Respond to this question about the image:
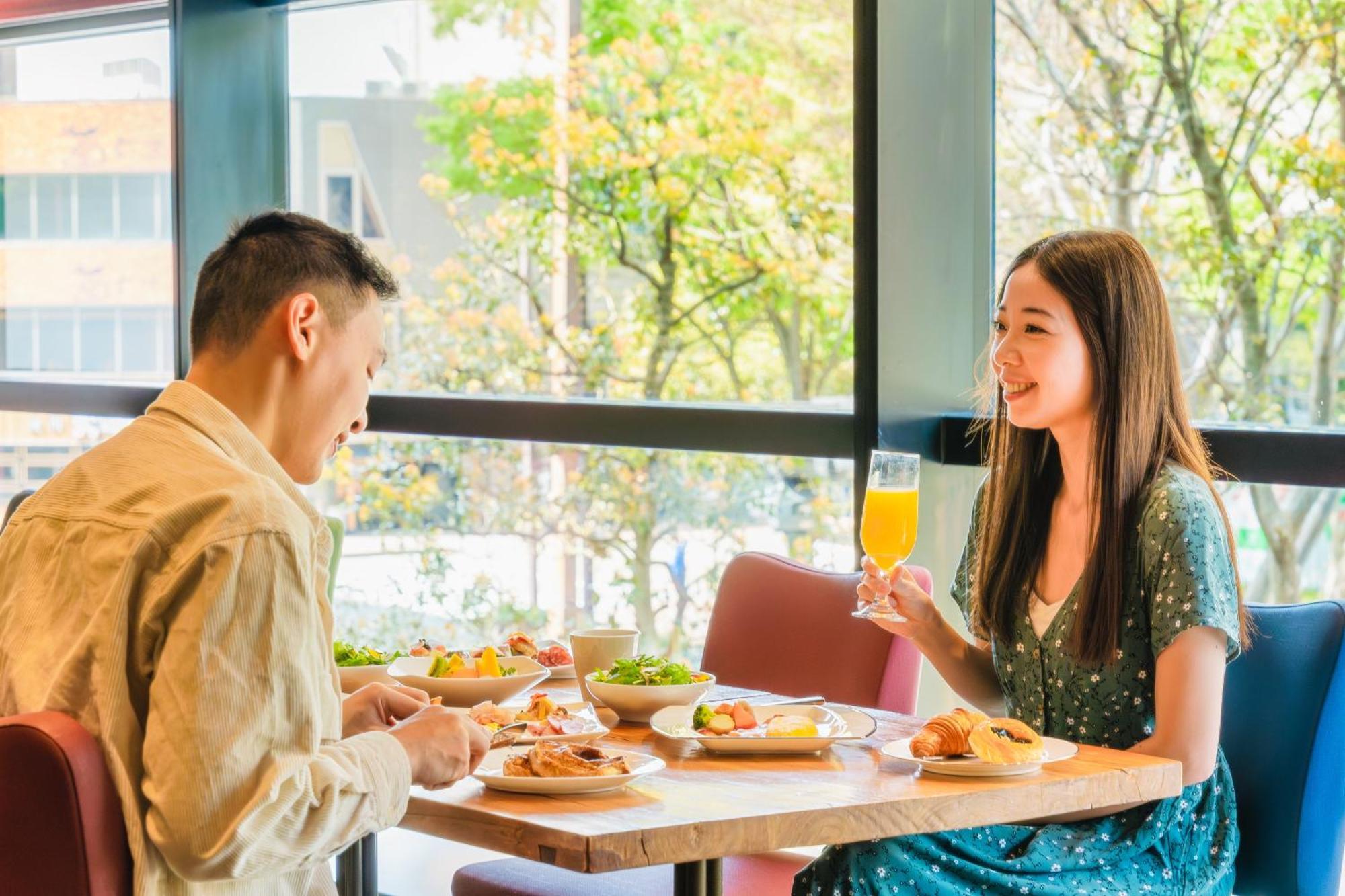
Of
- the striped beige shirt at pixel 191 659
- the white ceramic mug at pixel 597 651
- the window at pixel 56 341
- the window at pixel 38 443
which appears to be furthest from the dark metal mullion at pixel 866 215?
the window at pixel 56 341

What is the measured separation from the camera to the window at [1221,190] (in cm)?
331

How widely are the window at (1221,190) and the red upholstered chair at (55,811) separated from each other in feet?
8.60

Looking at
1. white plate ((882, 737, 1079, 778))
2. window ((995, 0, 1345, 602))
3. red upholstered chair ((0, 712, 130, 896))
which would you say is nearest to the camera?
red upholstered chair ((0, 712, 130, 896))

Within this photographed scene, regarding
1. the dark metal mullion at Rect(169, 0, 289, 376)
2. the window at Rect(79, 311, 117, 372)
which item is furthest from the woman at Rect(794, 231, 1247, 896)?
the window at Rect(79, 311, 117, 372)

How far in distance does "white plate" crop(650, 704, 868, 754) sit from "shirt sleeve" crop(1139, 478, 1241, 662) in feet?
1.54

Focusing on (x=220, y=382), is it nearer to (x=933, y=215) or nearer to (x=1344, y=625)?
(x=1344, y=625)

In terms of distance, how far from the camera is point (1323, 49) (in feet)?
10.7

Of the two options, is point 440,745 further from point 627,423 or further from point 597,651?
point 627,423

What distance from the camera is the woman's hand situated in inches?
86.0

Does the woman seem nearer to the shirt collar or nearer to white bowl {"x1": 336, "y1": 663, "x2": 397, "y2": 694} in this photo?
white bowl {"x1": 336, "y1": 663, "x2": 397, "y2": 694}

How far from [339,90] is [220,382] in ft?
11.4

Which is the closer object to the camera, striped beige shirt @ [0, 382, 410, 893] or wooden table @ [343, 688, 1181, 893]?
striped beige shirt @ [0, 382, 410, 893]

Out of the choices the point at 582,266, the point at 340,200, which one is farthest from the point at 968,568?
the point at 340,200

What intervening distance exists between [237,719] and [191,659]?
6 cm
